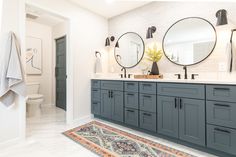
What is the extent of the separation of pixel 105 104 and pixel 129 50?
1.28m

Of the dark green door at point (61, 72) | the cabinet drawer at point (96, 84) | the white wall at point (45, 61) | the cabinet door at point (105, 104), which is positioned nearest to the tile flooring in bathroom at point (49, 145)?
the cabinet door at point (105, 104)

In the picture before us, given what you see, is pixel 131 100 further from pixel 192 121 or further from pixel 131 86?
pixel 192 121

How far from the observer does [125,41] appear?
336cm

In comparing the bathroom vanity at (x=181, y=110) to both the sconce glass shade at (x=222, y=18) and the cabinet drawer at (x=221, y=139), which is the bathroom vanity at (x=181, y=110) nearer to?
the cabinet drawer at (x=221, y=139)

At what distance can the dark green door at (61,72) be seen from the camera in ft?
13.0

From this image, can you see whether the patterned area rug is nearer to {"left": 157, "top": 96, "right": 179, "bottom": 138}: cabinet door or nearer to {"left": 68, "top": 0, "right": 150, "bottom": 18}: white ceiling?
{"left": 157, "top": 96, "right": 179, "bottom": 138}: cabinet door

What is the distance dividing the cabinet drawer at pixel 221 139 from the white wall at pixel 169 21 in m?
0.87

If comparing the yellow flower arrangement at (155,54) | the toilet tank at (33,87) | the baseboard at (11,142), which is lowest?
the baseboard at (11,142)

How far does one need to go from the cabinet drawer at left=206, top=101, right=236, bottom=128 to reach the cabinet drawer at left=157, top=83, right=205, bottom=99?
0.15 metres

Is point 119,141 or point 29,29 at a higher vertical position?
point 29,29

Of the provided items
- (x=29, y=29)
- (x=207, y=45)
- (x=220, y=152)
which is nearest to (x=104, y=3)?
(x=207, y=45)

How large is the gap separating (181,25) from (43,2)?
232cm

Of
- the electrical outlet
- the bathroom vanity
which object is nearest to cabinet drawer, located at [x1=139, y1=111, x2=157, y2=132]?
the bathroom vanity

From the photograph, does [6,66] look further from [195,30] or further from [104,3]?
[195,30]
